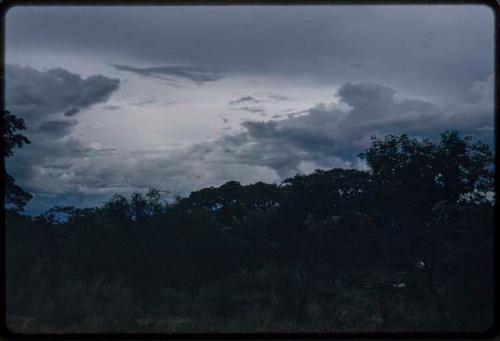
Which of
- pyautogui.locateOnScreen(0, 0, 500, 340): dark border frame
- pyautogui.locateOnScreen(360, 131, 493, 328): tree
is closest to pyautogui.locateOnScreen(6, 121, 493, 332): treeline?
pyautogui.locateOnScreen(360, 131, 493, 328): tree

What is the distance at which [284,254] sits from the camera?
7230mm

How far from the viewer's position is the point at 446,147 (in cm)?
749

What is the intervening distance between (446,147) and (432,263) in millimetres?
1707

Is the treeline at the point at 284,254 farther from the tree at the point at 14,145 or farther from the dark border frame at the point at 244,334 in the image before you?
the dark border frame at the point at 244,334

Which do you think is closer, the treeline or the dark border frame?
the dark border frame

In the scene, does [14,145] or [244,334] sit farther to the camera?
[14,145]

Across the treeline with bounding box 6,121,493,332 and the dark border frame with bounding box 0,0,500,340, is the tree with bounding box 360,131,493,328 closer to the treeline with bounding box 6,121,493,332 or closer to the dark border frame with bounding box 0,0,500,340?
the treeline with bounding box 6,121,493,332

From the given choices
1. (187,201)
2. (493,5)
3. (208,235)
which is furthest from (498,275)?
(187,201)

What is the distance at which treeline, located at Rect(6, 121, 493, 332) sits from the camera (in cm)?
662

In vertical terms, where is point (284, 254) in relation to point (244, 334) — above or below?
above

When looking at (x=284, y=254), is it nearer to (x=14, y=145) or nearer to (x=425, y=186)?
(x=425, y=186)

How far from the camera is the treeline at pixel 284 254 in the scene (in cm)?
662

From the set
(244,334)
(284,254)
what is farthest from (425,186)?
(244,334)

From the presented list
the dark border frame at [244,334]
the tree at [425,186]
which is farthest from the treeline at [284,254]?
the dark border frame at [244,334]
